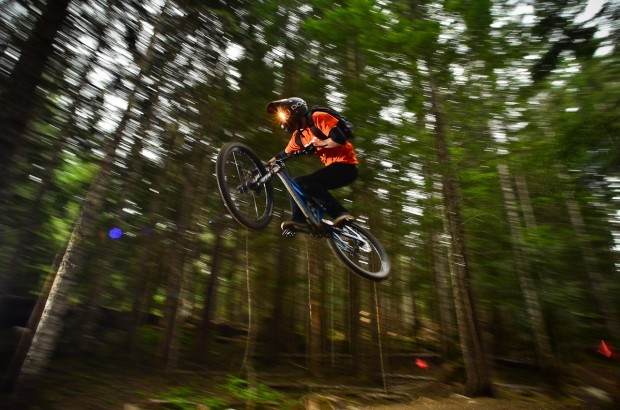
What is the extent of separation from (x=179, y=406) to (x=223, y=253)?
4502mm

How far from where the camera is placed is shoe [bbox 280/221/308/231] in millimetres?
3980

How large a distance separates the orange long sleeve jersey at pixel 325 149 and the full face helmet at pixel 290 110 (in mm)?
170

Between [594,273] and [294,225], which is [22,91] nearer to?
[294,225]

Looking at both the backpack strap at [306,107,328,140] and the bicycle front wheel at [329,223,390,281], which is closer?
the backpack strap at [306,107,328,140]

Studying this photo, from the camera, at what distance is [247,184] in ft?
12.8

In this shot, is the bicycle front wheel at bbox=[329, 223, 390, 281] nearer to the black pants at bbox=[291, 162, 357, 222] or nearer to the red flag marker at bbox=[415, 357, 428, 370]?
the black pants at bbox=[291, 162, 357, 222]

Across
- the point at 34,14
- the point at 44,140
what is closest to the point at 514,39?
the point at 34,14

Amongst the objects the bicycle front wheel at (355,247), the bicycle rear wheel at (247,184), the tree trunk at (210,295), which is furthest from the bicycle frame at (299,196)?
the tree trunk at (210,295)

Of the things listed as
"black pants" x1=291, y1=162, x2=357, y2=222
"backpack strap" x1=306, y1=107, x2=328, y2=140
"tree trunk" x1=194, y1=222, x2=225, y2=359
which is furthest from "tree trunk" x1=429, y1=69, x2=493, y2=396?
"tree trunk" x1=194, y1=222, x2=225, y2=359

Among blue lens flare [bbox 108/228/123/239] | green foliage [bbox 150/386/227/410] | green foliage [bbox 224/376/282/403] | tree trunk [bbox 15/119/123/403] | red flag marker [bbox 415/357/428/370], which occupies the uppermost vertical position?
blue lens flare [bbox 108/228/123/239]

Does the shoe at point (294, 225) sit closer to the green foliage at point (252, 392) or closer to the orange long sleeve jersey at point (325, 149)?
the orange long sleeve jersey at point (325, 149)

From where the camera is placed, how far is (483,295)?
36.5 feet

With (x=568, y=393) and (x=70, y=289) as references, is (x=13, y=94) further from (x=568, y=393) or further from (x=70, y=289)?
(x=568, y=393)

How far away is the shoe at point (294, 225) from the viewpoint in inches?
157
